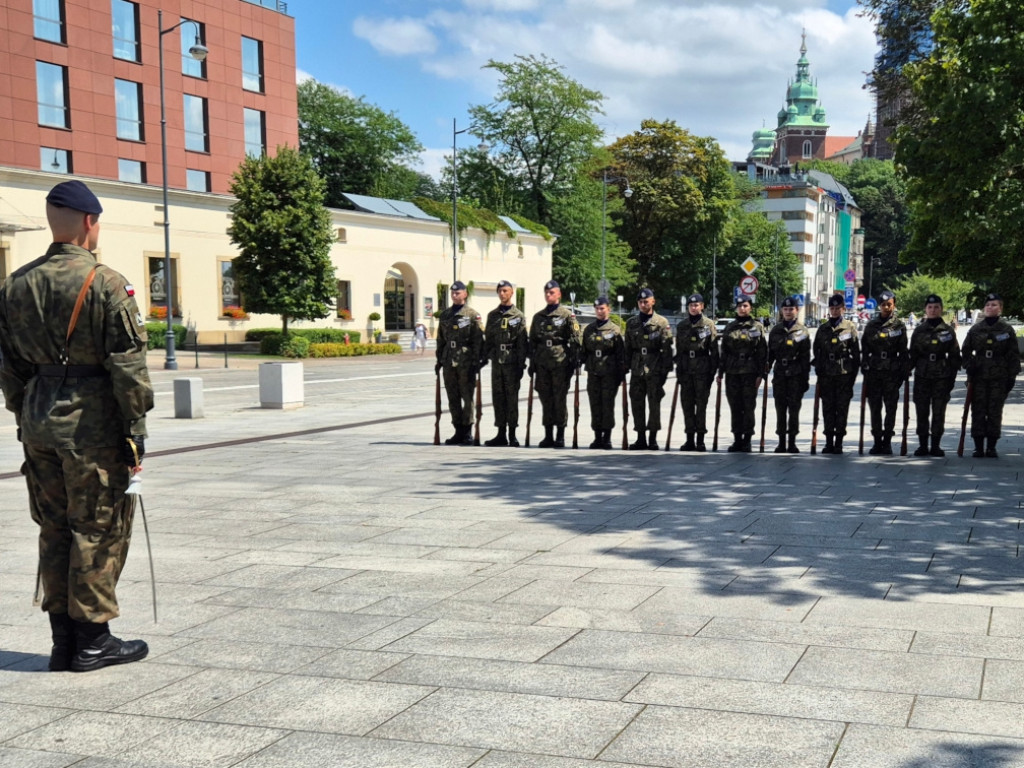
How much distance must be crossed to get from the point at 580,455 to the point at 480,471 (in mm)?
1792

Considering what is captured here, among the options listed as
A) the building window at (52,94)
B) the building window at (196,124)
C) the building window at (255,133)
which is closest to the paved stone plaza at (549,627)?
the building window at (52,94)

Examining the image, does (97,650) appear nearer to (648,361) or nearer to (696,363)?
(648,361)

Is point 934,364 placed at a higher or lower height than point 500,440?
higher

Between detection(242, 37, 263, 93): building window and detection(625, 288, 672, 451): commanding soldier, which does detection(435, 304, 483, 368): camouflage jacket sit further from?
detection(242, 37, 263, 93): building window

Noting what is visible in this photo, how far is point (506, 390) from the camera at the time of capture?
1273 centimetres

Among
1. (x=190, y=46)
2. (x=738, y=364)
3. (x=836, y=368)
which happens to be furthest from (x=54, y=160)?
(x=836, y=368)

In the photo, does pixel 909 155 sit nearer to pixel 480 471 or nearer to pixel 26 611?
pixel 480 471

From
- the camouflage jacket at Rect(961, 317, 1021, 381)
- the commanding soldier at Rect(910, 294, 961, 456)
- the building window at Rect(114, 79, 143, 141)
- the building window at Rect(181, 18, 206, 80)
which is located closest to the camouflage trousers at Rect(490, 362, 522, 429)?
the commanding soldier at Rect(910, 294, 961, 456)

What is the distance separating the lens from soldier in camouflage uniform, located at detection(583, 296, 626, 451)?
12336 mm

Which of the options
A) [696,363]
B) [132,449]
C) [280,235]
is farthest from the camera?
[280,235]

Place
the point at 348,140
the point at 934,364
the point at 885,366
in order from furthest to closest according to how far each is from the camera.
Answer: the point at 348,140 < the point at 885,366 < the point at 934,364

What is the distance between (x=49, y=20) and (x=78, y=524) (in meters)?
38.8

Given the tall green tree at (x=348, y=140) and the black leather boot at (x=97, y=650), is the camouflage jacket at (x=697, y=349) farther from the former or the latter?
the tall green tree at (x=348, y=140)

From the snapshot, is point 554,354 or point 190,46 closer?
point 554,354
